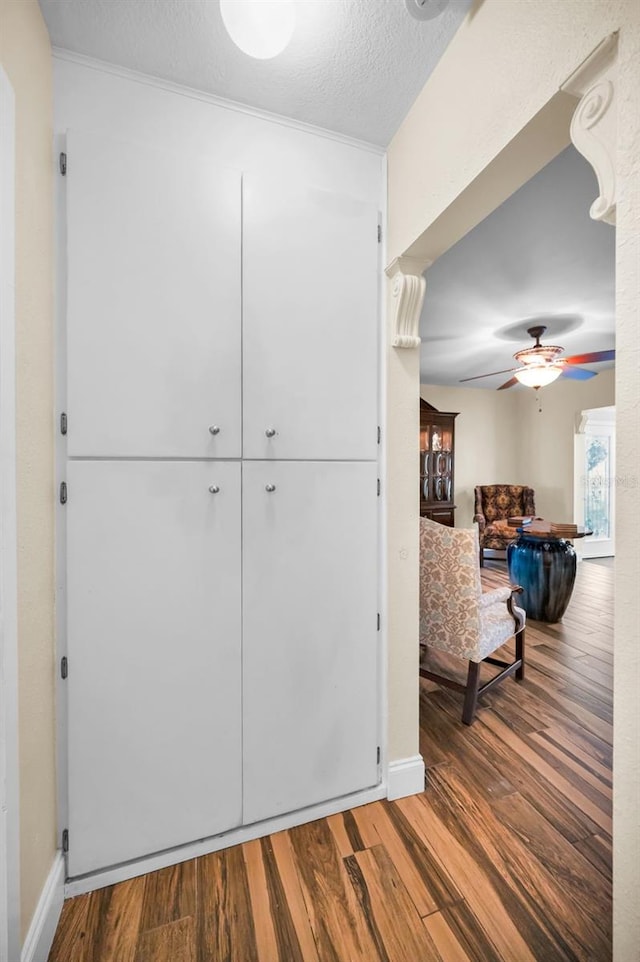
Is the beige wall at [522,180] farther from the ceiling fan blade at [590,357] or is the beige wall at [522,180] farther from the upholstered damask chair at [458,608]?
the ceiling fan blade at [590,357]

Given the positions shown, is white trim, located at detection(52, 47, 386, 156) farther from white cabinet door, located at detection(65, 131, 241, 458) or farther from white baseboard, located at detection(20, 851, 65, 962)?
white baseboard, located at detection(20, 851, 65, 962)

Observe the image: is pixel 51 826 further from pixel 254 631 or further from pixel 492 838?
pixel 492 838

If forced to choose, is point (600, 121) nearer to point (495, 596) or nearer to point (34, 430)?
point (34, 430)

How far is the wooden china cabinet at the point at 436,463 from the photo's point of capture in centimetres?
581

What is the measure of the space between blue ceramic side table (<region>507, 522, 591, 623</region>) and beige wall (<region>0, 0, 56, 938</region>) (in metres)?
3.49

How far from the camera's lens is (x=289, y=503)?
1458mm

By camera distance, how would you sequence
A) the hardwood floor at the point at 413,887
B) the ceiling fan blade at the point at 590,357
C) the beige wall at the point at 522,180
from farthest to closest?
the ceiling fan blade at the point at 590,357 < the hardwood floor at the point at 413,887 < the beige wall at the point at 522,180

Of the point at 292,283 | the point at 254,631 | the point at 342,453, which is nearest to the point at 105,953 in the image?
the point at 254,631

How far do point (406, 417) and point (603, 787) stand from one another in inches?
68.3

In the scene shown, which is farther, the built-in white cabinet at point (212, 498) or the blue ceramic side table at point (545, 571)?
the blue ceramic side table at point (545, 571)

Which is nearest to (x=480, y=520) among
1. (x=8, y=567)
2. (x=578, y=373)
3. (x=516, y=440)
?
(x=516, y=440)

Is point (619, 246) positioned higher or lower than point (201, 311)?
lower

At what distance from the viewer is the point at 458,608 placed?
7.11 feet

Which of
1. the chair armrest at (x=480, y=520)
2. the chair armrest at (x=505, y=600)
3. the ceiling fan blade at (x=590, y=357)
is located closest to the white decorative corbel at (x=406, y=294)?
the chair armrest at (x=505, y=600)
